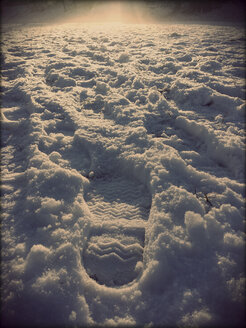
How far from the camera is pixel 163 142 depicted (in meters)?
2.28

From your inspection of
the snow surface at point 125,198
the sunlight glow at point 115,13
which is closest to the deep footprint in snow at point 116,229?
the snow surface at point 125,198

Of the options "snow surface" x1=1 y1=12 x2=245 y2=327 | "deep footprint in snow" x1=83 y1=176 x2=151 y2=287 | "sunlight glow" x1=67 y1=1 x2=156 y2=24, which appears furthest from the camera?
"sunlight glow" x1=67 y1=1 x2=156 y2=24

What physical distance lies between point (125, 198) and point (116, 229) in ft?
1.14

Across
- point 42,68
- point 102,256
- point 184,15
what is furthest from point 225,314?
point 184,15

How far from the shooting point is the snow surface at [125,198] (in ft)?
4.09

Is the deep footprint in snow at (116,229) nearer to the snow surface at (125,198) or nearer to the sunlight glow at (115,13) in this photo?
the snow surface at (125,198)

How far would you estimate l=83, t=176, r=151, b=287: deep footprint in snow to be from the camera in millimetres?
1472

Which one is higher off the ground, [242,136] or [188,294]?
[242,136]

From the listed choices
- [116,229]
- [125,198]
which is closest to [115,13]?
[125,198]

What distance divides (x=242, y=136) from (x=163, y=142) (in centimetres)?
96

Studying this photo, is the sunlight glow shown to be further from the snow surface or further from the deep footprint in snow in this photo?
the deep footprint in snow

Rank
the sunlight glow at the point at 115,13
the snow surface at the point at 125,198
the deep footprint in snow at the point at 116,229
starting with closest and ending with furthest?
the snow surface at the point at 125,198 → the deep footprint in snow at the point at 116,229 → the sunlight glow at the point at 115,13

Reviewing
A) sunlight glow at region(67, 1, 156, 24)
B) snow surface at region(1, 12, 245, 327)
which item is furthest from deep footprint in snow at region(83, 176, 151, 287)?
sunlight glow at region(67, 1, 156, 24)

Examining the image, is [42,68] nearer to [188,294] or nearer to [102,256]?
[102,256]
